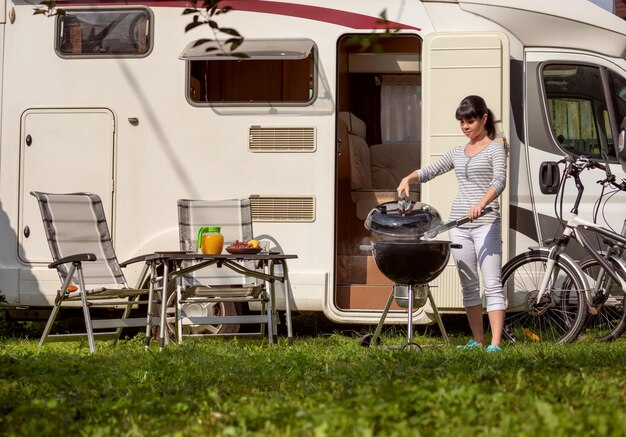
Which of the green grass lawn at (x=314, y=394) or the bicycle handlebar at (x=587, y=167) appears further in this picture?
the bicycle handlebar at (x=587, y=167)

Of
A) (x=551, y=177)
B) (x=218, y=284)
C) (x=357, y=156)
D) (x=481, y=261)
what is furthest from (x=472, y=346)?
(x=357, y=156)

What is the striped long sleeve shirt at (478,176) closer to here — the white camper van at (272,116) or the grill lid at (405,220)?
the grill lid at (405,220)

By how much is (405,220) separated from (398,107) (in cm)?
321

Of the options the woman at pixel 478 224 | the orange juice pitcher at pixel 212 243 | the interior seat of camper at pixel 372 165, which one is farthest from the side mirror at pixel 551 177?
the orange juice pitcher at pixel 212 243

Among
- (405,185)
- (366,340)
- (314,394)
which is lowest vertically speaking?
(366,340)

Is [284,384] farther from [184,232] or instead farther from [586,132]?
[586,132]

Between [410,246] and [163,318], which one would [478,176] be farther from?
[163,318]

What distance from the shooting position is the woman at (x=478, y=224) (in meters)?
7.22

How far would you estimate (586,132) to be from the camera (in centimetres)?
827

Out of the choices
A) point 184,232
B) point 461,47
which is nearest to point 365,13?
point 461,47

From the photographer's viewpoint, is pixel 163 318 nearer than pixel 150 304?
Yes

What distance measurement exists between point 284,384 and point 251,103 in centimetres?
354

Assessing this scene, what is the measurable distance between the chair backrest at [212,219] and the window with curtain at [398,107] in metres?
2.13

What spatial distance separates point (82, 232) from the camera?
26.4ft
